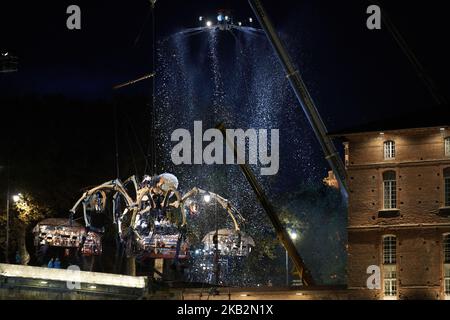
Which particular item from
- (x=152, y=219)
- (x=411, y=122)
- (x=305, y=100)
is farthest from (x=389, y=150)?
(x=152, y=219)

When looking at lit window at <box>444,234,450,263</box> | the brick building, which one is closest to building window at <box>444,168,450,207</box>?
the brick building

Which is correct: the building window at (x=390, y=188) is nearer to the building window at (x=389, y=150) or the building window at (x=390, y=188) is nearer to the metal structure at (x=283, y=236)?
the building window at (x=389, y=150)

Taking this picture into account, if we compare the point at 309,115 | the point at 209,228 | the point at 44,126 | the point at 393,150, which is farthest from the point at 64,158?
the point at 393,150

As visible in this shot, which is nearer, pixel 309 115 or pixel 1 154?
pixel 309 115

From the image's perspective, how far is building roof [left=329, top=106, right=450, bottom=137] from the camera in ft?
250

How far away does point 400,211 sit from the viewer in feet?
252

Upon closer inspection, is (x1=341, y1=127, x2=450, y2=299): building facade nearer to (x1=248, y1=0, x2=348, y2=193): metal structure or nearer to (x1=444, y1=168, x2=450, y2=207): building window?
(x1=444, y1=168, x2=450, y2=207): building window

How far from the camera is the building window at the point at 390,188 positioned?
7756cm

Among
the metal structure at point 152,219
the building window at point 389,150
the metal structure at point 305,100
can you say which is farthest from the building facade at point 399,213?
the metal structure at point 152,219

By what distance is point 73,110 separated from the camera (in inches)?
3858

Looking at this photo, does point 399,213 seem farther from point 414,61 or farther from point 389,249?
point 414,61

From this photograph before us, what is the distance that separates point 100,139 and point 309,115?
66.7 ft
